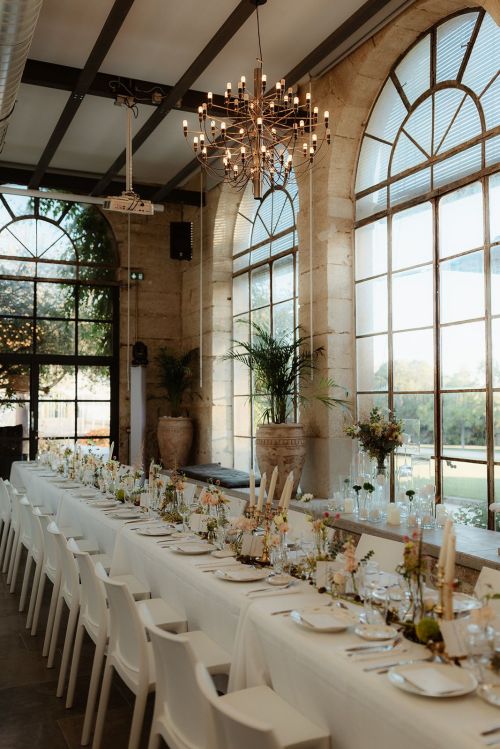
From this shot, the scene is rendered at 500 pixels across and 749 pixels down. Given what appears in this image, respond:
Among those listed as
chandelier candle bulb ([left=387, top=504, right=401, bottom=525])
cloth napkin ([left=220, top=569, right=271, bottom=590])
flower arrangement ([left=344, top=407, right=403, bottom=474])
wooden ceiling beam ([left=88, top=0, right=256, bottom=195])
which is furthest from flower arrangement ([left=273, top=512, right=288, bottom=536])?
wooden ceiling beam ([left=88, top=0, right=256, bottom=195])

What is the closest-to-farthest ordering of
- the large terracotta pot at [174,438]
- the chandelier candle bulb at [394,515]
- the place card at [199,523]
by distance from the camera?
the place card at [199,523] < the chandelier candle bulb at [394,515] < the large terracotta pot at [174,438]

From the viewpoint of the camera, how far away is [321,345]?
28.0 feet

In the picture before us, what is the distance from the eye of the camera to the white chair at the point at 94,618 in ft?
11.9

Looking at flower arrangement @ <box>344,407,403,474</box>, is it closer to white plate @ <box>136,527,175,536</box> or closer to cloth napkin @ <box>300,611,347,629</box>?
white plate @ <box>136,527,175,536</box>

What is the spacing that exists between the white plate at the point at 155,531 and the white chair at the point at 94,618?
60 centimetres

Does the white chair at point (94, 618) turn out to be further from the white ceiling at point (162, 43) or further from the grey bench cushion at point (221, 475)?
the white ceiling at point (162, 43)

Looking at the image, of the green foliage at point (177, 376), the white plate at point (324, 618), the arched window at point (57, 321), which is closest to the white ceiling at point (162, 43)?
the arched window at point (57, 321)

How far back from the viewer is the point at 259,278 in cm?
1134

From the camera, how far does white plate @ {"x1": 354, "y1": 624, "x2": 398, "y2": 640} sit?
8.63 ft

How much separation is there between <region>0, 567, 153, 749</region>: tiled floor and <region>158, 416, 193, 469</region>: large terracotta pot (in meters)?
7.13

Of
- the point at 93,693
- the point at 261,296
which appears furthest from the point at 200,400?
the point at 93,693

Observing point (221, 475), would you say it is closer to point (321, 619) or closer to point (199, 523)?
point (199, 523)

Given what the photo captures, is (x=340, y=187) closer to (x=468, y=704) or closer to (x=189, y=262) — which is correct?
(x=189, y=262)

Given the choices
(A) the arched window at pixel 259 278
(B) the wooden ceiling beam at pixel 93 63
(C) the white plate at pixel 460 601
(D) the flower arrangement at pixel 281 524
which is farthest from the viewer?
(A) the arched window at pixel 259 278
